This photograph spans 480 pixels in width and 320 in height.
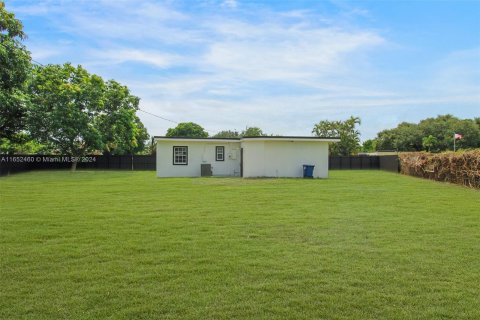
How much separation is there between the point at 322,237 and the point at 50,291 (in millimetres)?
4105

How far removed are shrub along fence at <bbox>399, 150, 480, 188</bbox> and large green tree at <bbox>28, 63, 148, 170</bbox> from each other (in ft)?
71.5

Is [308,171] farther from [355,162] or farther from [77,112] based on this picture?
[77,112]

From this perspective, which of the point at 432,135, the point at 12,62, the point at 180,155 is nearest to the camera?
the point at 12,62

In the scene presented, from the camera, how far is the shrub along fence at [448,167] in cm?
1748

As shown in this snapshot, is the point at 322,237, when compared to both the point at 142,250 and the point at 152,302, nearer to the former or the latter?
the point at 142,250

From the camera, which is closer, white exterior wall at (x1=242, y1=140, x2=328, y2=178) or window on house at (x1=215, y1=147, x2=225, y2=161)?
white exterior wall at (x1=242, y1=140, x2=328, y2=178)

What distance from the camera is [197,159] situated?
25.0m

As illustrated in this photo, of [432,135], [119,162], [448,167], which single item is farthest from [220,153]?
[432,135]

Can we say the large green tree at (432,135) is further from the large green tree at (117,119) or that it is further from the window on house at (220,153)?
the large green tree at (117,119)

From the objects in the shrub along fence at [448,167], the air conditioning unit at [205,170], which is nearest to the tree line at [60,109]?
the air conditioning unit at [205,170]

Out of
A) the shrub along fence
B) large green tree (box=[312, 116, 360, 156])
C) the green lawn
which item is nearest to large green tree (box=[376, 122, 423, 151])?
large green tree (box=[312, 116, 360, 156])

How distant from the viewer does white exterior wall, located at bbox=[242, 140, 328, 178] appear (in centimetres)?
2292

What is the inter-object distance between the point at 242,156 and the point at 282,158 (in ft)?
9.07

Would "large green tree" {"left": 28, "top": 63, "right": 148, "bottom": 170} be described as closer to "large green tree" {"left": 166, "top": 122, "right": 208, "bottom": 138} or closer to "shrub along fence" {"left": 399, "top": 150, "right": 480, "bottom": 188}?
"shrub along fence" {"left": 399, "top": 150, "right": 480, "bottom": 188}
